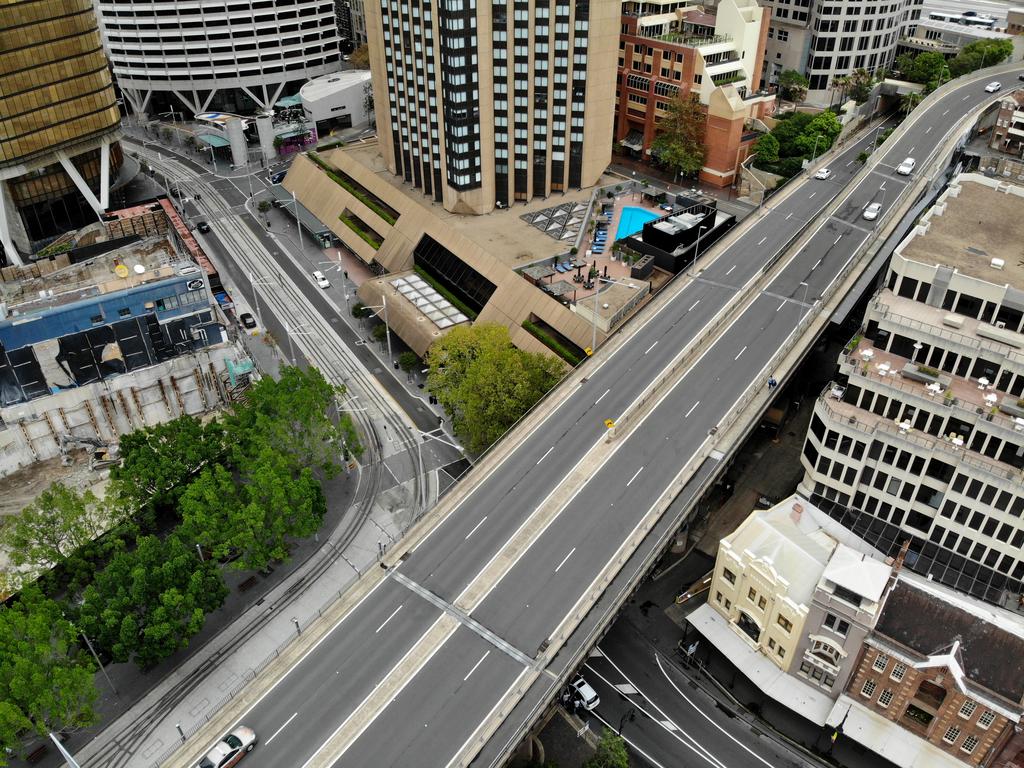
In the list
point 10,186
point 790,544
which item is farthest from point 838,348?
point 10,186

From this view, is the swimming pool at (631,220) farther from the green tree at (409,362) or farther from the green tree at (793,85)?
the green tree at (793,85)

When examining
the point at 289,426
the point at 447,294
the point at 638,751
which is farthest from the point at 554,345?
the point at 638,751

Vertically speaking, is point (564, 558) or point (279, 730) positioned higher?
point (564, 558)

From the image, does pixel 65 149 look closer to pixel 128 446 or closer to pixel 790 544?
pixel 128 446

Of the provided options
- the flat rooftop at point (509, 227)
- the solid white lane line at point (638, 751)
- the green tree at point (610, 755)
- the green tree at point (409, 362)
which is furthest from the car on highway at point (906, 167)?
the green tree at point (610, 755)

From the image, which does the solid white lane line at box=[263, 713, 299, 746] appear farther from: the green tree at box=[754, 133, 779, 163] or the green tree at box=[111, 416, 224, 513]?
the green tree at box=[754, 133, 779, 163]

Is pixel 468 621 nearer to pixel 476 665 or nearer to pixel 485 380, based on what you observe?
pixel 476 665
